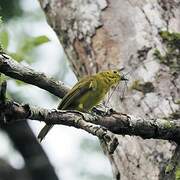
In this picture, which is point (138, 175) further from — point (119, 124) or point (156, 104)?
point (119, 124)

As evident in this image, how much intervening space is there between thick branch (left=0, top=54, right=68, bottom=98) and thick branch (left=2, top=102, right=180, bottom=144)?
0.88 feet

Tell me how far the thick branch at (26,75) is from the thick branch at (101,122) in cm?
27

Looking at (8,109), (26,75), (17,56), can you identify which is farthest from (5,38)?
(8,109)

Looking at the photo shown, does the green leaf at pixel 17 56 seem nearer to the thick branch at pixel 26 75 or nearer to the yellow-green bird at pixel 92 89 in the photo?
the yellow-green bird at pixel 92 89

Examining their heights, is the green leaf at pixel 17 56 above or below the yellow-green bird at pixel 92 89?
above

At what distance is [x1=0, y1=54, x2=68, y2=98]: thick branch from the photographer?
7.86 feet

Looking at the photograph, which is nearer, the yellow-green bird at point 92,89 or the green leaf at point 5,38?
the green leaf at point 5,38

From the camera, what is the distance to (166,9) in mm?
3744

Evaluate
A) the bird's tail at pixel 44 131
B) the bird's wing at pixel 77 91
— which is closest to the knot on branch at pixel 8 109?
the bird's wing at pixel 77 91

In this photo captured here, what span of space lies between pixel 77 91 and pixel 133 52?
0.56 meters

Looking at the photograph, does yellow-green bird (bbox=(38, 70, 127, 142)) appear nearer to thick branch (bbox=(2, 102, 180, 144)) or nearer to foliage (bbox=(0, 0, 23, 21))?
thick branch (bbox=(2, 102, 180, 144))

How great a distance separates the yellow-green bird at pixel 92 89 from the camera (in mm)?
3230

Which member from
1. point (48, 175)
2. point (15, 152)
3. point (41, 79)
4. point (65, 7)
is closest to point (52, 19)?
point (65, 7)

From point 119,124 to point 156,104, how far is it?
0.83 metres
